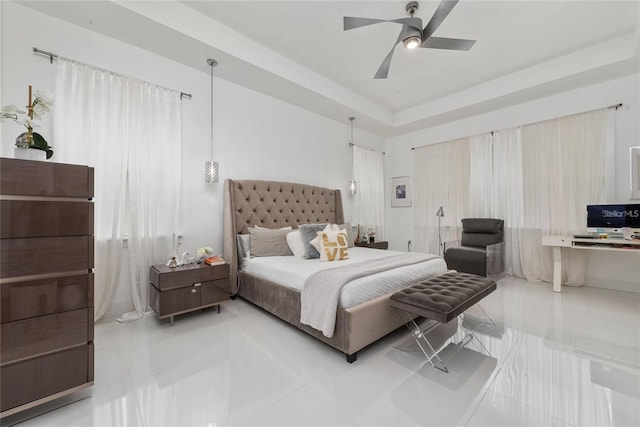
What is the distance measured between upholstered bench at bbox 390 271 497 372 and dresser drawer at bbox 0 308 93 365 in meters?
2.08

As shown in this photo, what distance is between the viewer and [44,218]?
144 cm

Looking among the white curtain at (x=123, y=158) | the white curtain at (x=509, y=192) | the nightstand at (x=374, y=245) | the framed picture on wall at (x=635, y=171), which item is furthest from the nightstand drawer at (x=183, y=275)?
the framed picture on wall at (x=635, y=171)

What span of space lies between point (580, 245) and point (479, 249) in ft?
3.79

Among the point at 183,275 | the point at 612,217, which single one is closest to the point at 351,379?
the point at 183,275

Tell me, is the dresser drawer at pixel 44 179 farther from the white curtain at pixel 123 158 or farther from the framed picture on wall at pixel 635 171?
the framed picture on wall at pixel 635 171

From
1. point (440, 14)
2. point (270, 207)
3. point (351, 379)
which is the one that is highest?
point (440, 14)

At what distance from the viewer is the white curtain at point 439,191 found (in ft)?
16.5

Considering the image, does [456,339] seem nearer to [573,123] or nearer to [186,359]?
[186,359]

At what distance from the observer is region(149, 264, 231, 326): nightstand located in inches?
100

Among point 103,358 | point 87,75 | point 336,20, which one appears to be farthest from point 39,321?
point 336,20

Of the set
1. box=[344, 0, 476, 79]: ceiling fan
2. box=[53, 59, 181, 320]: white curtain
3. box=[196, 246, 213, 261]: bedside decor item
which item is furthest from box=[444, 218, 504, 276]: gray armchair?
box=[53, 59, 181, 320]: white curtain

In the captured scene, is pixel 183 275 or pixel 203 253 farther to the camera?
pixel 203 253

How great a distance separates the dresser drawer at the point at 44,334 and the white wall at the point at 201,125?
4.73ft

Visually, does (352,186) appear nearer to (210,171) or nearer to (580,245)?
(210,171)
